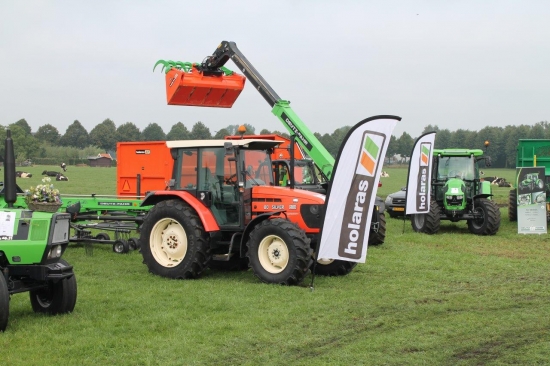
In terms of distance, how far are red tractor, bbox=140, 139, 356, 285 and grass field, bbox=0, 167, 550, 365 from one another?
35 centimetres

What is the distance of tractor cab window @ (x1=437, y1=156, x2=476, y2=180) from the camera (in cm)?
1733

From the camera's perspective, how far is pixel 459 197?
16.6 m

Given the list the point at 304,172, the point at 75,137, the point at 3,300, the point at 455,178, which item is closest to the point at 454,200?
the point at 455,178

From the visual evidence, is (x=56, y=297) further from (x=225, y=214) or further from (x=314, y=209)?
(x=314, y=209)

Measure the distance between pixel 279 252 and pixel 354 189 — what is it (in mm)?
1444

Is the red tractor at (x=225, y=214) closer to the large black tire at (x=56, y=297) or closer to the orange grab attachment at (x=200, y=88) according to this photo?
the large black tire at (x=56, y=297)

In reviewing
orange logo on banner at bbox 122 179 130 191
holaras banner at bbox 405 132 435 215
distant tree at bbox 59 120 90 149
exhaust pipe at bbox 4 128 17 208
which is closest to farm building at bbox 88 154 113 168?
distant tree at bbox 59 120 90 149

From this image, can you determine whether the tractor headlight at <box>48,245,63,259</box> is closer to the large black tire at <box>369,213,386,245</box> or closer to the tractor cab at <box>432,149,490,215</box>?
the large black tire at <box>369,213,386,245</box>

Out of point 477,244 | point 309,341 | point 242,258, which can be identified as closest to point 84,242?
point 242,258

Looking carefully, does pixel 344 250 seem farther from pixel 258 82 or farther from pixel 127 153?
pixel 127 153

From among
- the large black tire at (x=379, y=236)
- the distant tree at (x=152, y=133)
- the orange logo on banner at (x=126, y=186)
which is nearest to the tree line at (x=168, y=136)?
the distant tree at (x=152, y=133)

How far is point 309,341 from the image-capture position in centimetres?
649

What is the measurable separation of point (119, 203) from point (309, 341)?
25.6 feet

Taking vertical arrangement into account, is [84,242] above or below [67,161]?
below
